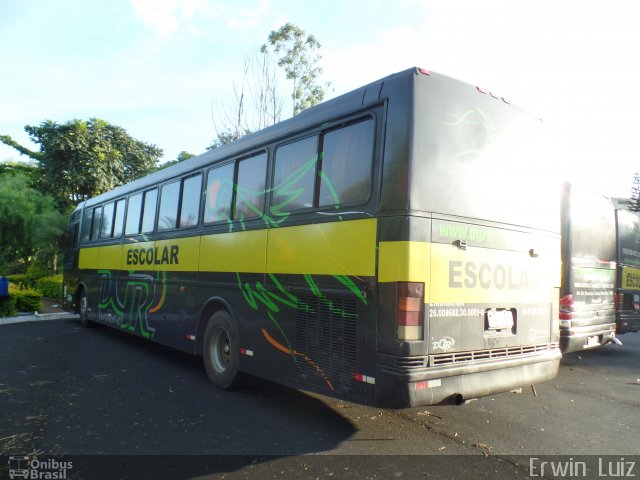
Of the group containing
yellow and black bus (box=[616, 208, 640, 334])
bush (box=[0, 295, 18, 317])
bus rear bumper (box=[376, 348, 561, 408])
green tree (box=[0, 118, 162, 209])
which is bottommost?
bush (box=[0, 295, 18, 317])

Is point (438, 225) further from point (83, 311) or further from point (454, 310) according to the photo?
point (83, 311)

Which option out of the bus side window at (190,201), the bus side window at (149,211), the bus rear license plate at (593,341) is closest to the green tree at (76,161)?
the bus side window at (149,211)

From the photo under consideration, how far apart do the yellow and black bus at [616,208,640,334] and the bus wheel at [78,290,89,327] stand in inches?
480

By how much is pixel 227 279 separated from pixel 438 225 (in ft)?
10.2

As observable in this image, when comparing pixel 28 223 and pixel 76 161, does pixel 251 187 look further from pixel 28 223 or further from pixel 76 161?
pixel 76 161

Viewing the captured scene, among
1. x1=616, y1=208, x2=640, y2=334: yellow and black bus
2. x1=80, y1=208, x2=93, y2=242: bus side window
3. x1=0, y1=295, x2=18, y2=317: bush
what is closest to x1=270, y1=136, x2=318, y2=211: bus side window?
x1=616, y1=208, x2=640, y2=334: yellow and black bus

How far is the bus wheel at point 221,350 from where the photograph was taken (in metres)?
5.92

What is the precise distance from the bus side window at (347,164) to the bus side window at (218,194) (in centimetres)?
206

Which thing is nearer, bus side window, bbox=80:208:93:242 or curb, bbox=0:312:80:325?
bus side window, bbox=80:208:93:242

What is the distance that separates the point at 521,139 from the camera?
199 inches

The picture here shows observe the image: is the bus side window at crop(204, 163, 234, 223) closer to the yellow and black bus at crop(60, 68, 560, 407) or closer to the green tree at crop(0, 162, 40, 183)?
the yellow and black bus at crop(60, 68, 560, 407)

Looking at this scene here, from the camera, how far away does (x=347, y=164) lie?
4.54 meters

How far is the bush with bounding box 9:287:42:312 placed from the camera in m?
15.0

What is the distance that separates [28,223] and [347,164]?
69.4 ft
